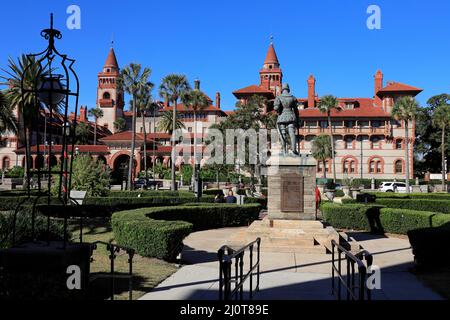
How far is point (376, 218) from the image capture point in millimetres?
18516

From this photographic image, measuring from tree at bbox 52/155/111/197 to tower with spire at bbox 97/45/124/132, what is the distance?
8084cm

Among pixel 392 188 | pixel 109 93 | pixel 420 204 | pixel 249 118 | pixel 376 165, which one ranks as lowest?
pixel 420 204

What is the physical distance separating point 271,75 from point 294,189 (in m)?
73.0

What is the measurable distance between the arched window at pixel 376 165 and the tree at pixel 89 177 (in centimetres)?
5246

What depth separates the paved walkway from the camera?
7484 mm

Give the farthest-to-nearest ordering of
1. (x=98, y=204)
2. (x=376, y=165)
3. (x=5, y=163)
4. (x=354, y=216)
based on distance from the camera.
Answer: (x=5, y=163), (x=376, y=165), (x=98, y=204), (x=354, y=216)

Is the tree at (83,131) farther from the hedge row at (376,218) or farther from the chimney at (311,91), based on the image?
the hedge row at (376,218)

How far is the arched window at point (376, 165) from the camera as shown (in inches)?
2640

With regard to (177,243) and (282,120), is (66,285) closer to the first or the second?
(177,243)

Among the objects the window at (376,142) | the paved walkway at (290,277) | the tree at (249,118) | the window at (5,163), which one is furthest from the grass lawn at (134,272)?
the window at (5,163)

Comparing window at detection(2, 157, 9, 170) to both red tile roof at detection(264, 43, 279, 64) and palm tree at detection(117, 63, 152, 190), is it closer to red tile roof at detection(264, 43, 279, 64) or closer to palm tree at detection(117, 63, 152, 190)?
palm tree at detection(117, 63, 152, 190)

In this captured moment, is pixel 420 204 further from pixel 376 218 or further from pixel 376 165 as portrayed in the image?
pixel 376 165

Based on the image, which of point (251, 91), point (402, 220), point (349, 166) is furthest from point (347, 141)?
point (402, 220)

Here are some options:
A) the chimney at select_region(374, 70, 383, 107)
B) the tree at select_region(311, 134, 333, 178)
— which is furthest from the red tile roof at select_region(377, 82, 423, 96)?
the tree at select_region(311, 134, 333, 178)
